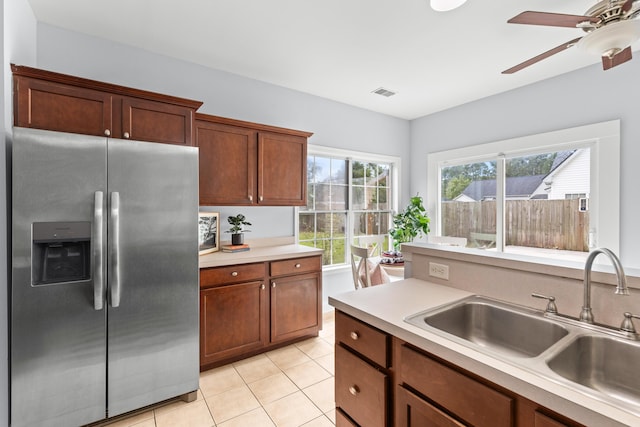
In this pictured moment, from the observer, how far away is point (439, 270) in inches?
69.6

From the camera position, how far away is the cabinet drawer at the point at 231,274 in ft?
7.96

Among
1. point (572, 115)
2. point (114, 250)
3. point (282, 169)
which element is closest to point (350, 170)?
point (282, 169)

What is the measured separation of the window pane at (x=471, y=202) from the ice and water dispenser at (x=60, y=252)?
4118 mm

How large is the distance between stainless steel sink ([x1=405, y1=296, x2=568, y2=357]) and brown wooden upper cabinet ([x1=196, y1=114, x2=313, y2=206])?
6.71 feet

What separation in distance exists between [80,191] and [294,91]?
A: 2452 millimetres

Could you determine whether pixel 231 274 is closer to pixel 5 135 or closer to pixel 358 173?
pixel 5 135

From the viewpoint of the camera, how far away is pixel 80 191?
69.2 inches

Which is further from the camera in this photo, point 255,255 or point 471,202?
point 471,202

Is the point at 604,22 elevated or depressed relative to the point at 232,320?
elevated

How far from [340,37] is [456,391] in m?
2.50

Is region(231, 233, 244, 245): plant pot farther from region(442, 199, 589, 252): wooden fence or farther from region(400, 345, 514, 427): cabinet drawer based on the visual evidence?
region(442, 199, 589, 252): wooden fence

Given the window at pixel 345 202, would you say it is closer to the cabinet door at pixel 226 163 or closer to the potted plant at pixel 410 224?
the potted plant at pixel 410 224

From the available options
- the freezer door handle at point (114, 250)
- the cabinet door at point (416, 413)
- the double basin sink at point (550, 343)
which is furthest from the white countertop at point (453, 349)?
the freezer door handle at point (114, 250)

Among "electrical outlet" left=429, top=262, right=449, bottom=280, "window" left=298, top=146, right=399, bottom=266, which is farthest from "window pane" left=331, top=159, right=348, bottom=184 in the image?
"electrical outlet" left=429, top=262, right=449, bottom=280
